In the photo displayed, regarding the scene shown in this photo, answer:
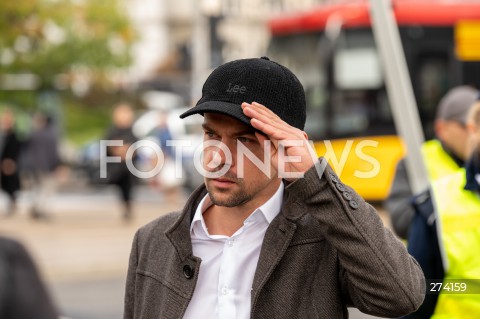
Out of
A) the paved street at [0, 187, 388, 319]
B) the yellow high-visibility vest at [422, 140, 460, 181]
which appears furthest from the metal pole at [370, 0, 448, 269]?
the paved street at [0, 187, 388, 319]

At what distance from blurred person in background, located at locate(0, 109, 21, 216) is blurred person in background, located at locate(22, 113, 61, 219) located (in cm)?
96

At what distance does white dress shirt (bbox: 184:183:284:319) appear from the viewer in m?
2.76

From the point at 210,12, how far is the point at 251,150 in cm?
1265

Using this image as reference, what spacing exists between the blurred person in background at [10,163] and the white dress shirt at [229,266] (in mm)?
15322

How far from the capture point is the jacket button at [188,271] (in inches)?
111

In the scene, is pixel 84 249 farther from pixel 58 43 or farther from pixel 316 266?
pixel 58 43

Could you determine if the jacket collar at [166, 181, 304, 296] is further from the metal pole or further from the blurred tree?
Answer: the blurred tree

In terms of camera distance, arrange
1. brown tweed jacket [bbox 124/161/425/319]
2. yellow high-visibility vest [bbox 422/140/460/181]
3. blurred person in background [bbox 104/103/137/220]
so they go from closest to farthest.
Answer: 1. brown tweed jacket [bbox 124/161/425/319]
2. yellow high-visibility vest [bbox 422/140/460/181]
3. blurred person in background [bbox 104/103/137/220]

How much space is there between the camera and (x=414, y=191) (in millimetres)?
5062

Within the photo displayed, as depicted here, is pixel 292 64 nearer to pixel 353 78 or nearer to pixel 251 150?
pixel 353 78

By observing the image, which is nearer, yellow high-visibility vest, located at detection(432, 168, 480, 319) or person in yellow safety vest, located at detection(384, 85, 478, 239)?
yellow high-visibility vest, located at detection(432, 168, 480, 319)

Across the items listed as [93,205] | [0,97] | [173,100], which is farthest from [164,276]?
[173,100]

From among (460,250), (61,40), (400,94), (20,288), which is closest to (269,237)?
(460,250)

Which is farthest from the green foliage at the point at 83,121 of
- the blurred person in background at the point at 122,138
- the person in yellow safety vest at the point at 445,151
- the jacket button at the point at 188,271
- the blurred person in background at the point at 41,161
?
the jacket button at the point at 188,271
